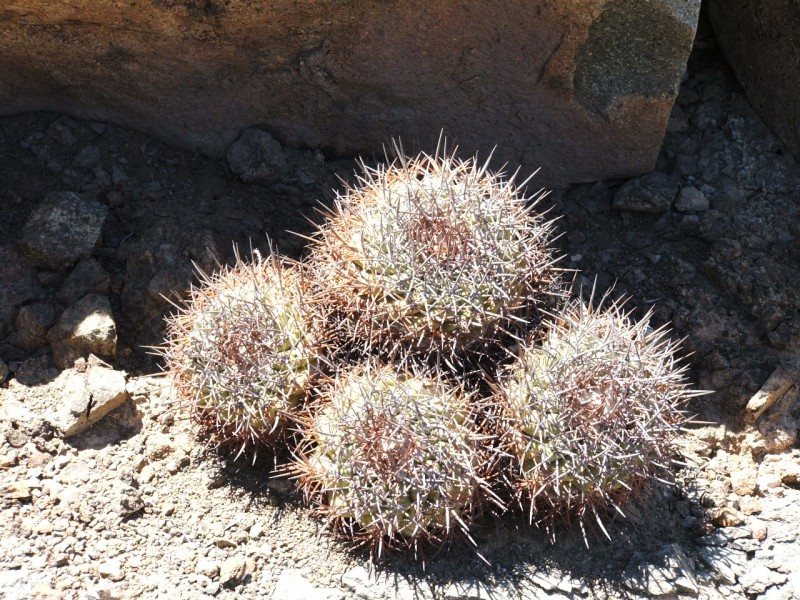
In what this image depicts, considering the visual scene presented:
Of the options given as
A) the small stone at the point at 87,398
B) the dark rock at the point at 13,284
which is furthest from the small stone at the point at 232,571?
the dark rock at the point at 13,284

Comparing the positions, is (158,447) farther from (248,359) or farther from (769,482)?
(769,482)

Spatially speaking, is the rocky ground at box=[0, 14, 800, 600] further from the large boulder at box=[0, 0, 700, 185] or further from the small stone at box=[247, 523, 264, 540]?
the large boulder at box=[0, 0, 700, 185]

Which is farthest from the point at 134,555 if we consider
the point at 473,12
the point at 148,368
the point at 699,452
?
the point at 473,12

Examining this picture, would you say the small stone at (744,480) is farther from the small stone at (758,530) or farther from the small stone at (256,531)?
the small stone at (256,531)

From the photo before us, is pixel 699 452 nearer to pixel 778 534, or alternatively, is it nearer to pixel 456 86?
pixel 778 534

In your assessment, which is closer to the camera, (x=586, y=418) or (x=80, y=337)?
(x=586, y=418)

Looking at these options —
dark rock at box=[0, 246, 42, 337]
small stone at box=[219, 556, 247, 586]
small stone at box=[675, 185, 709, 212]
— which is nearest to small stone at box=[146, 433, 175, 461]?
small stone at box=[219, 556, 247, 586]

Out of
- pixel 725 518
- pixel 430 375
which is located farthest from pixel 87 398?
pixel 725 518
